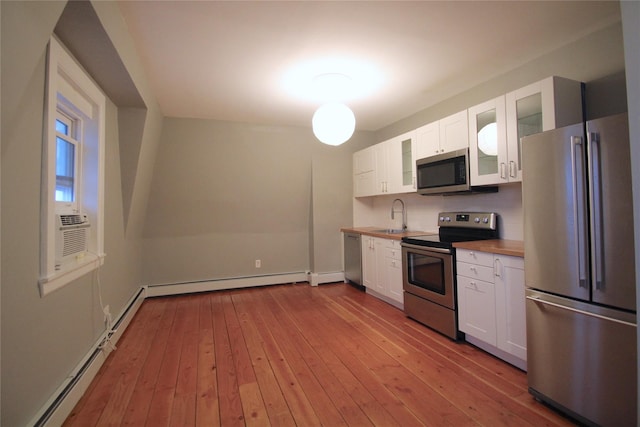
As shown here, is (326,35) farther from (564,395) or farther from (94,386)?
(94,386)

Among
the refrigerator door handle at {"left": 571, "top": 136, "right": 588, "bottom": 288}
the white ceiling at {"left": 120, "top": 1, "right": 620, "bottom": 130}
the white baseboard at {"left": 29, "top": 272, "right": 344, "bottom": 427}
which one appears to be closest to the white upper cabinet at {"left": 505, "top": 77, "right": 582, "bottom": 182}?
the white ceiling at {"left": 120, "top": 1, "right": 620, "bottom": 130}

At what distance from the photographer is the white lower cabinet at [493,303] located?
215 centimetres

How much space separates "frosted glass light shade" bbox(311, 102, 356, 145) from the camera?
272 centimetres

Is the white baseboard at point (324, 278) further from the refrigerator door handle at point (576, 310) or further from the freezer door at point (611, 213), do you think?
the freezer door at point (611, 213)

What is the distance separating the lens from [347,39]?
225 centimetres

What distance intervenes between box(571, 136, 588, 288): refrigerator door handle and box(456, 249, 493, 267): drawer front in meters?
0.74

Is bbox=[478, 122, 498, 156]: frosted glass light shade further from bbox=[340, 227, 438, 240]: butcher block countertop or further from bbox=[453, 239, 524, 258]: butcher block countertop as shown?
bbox=[340, 227, 438, 240]: butcher block countertop

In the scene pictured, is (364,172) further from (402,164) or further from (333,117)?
(333,117)

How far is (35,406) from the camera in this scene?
1.52 m

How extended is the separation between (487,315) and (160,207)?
13.7 feet

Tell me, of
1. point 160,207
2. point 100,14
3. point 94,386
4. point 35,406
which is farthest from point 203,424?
point 160,207

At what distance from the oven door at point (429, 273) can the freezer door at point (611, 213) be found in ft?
3.94

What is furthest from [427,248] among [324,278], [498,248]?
[324,278]

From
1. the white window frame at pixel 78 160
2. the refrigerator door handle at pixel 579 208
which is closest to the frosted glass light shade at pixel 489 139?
the refrigerator door handle at pixel 579 208
